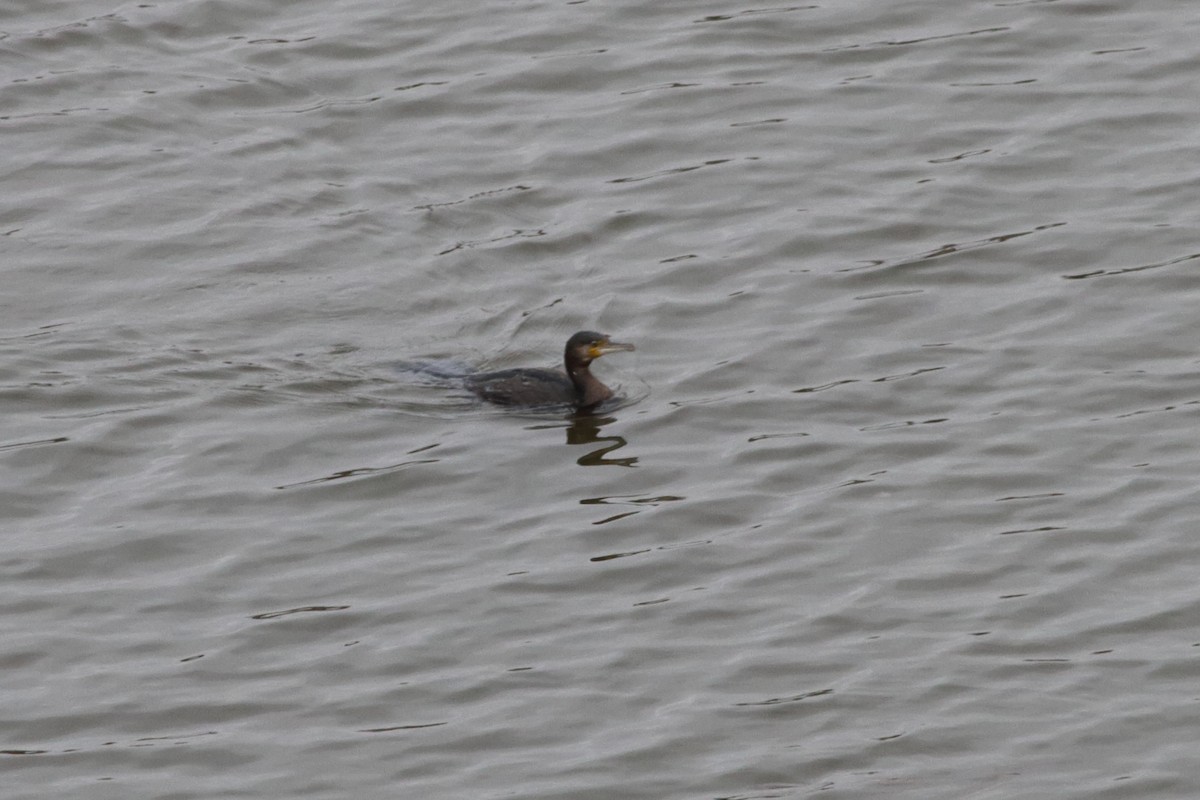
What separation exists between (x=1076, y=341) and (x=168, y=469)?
203 inches

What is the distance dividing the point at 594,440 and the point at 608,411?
37 cm

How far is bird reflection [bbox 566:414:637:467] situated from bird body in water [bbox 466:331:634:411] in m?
0.11

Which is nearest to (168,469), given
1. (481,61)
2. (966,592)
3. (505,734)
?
(505,734)

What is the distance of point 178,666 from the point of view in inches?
366

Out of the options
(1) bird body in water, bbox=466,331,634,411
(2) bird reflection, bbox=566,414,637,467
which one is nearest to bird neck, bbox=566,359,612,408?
(1) bird body in water, bbox=466,331,634,411

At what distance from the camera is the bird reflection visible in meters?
11.4

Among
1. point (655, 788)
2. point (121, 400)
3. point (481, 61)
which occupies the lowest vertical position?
point (655, 788)

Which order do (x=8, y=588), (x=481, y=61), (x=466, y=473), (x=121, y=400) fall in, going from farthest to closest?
(x=481, y=61) → (x=121, y=400) → (x=466, y=473) → (x=8, y=588)

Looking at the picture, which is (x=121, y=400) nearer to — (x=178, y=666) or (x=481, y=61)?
(x=178, y=666)

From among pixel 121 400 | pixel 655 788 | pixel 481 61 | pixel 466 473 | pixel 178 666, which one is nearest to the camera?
pixel 655 788

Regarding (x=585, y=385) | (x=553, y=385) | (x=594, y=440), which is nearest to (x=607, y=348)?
(x=585, y=385)

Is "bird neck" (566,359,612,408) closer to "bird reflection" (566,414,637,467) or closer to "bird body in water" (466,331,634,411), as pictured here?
"bird body in water" (466,331,634,411)

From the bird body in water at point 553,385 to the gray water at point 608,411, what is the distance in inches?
6.6

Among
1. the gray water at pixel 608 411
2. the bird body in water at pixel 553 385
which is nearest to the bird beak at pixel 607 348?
the bird body in water at pixel 553 385
